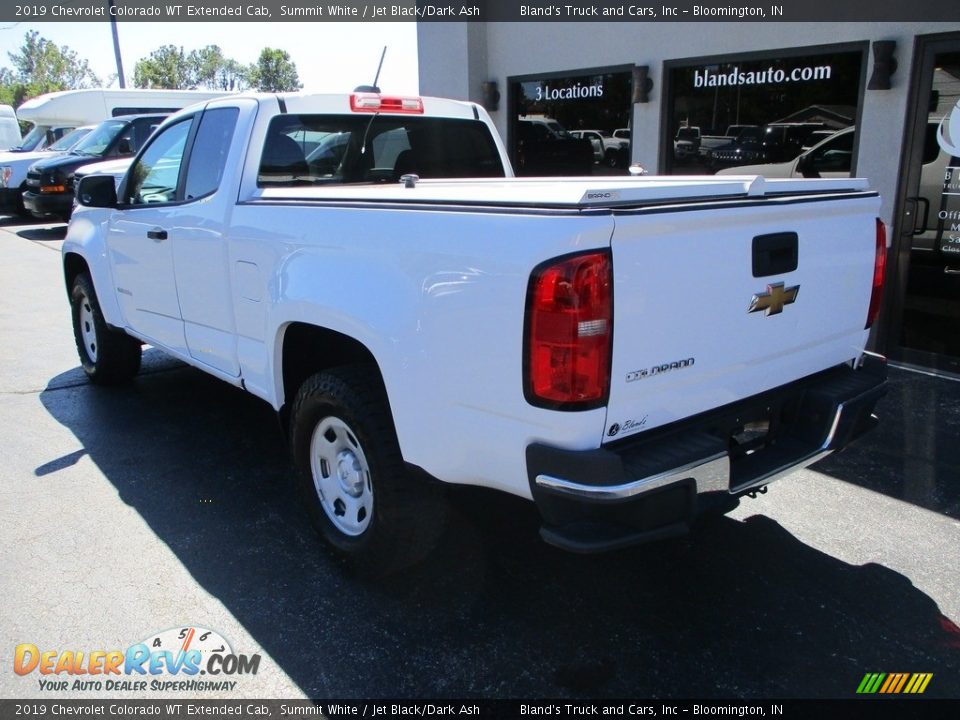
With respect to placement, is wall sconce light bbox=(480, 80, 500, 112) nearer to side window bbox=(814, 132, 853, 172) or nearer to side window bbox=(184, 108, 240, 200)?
side window bbox=(814, 132, 853, 172)

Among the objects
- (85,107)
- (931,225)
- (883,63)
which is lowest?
(931,225)

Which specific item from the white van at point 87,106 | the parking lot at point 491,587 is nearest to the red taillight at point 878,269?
the parking lot at point 491,587

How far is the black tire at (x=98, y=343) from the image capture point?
566 cm

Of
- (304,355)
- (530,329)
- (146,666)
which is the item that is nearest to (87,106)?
(304,355)

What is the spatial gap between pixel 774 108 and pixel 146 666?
641 centimetres

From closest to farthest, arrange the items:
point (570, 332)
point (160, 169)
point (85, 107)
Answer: point (570, 332) < point (160, 169) < point (85, 107)

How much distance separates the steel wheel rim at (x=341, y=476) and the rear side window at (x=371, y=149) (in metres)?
1.42

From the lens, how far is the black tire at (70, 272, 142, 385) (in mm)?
5664

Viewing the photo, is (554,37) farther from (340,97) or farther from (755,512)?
(755,512)

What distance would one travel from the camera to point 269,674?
2.74 m

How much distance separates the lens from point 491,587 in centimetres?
325

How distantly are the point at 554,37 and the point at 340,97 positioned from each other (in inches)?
199

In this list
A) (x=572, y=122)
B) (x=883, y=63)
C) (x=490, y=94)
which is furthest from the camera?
(x=490, y=94)

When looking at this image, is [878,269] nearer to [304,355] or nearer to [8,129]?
[304,355]
